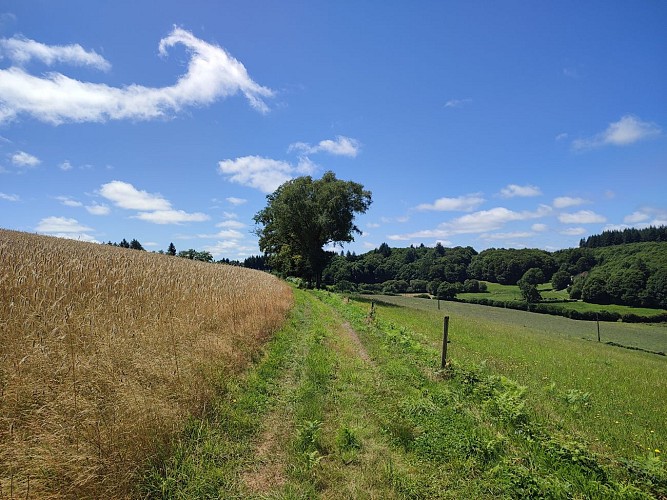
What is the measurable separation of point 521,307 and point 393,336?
74.3 metres

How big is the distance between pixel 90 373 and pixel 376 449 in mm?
4308

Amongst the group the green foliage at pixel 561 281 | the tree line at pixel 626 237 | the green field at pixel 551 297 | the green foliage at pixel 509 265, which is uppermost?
the tree line at pixel 626 237

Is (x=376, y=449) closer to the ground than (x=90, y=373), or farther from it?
closer to the ground

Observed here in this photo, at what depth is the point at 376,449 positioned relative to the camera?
198 inches

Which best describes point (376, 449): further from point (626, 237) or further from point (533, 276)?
point (626, 237)

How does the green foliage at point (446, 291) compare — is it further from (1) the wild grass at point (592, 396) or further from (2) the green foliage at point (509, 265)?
(1) the wild grass at point (592, 396)

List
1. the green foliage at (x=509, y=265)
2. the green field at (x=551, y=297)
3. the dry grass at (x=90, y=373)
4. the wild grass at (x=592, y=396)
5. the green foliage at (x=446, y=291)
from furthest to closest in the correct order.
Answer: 1. the green foliage at (x=509, y=265)
2. the green foliage at (x=446, y=291)
3. the green field at (x=551, y=297)
4. the wild grass at (x=592, y=396)
5. the dry grass at (x=90, y=373)

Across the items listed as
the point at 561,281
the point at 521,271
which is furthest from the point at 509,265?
the point at 561,281

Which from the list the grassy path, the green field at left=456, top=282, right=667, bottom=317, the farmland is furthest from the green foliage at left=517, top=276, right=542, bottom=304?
the grassy path

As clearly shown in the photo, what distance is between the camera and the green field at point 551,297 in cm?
6888

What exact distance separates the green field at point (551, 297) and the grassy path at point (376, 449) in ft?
268

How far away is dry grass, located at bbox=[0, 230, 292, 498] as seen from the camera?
3412 millimetres

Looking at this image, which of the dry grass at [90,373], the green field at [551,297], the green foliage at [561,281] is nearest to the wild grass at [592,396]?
the dry grass at [90,373]

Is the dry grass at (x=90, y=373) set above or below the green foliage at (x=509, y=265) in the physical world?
below
